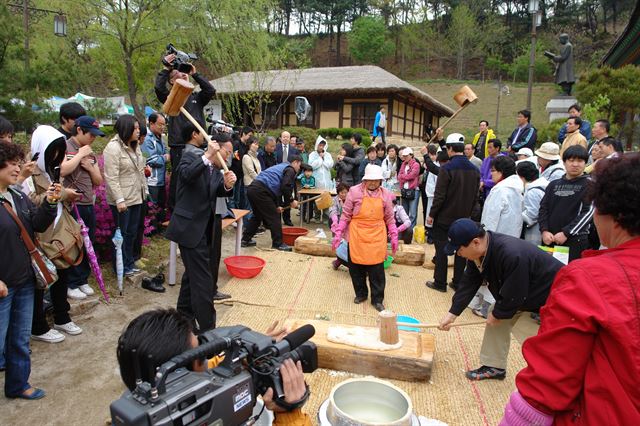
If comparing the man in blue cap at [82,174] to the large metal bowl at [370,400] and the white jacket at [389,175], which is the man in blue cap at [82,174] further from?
the white jacket at [389,175]

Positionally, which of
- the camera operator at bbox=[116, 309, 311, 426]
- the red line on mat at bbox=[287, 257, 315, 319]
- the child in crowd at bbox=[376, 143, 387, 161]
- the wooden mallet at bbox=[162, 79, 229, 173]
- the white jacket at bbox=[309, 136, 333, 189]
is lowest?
the red line on mat at bbox=[287, 257, 315, 319]

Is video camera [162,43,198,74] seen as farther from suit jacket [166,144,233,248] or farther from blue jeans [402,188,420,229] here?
blue jeans [402,188,420,229]

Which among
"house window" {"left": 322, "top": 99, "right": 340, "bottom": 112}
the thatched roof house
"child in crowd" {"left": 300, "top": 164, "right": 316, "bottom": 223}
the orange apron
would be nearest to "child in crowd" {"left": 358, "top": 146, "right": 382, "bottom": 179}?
"child in crowd" {"left": 300, "top": 164, "right": 316, "bottom": 223}

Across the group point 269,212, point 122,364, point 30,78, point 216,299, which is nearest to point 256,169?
point 269,212

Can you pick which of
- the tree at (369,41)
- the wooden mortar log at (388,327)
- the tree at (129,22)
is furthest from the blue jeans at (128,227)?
the tree at (369,41)

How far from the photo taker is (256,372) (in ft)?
4.34

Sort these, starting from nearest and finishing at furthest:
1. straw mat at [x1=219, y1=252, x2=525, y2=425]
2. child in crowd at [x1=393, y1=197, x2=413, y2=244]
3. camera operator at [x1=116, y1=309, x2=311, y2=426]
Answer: camera operator at [x1=116, y1=309, x2=311, y2=426] < straw mat at [x1=219, y1=252, x2=525, y2=425] < child in crowd at [x1=393, y1=197, x2=413, y2=244]

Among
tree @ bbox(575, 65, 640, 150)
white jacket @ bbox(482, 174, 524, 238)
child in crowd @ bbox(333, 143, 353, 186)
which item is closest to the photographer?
white jacket @ bbox(482, 174, 524, 238)

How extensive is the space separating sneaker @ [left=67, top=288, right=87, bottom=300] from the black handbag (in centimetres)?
585

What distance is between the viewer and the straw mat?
3.13 m

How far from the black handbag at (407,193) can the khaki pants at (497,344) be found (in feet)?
16.2

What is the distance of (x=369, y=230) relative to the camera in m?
4.71

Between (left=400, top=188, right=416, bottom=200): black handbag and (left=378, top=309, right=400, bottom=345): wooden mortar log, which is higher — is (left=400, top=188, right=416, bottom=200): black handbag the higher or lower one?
the higher one

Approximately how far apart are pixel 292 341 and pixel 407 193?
278 inches
